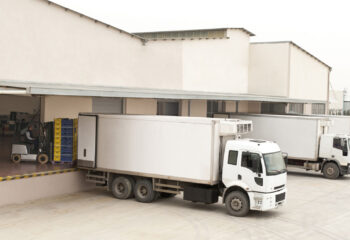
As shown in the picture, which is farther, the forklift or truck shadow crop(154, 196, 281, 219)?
the forklift

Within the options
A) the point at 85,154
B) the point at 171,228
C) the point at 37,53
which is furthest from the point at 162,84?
the point at 171,228

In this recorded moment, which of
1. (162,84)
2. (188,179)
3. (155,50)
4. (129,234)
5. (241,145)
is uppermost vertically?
(155,50)

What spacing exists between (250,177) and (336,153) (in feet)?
34.1

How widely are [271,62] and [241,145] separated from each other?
23.9 metres

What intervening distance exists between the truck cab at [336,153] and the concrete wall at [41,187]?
11.7 meters

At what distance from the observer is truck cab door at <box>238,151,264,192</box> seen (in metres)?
14.5

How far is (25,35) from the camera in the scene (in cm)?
1984

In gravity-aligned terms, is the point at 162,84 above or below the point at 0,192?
above

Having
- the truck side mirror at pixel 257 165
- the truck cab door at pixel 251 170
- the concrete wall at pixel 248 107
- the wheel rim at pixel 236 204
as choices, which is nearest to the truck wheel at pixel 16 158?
the wheel rim at pixel 236 204

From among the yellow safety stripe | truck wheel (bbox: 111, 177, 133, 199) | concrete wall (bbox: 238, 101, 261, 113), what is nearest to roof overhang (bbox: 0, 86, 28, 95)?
the yellow safety stripe

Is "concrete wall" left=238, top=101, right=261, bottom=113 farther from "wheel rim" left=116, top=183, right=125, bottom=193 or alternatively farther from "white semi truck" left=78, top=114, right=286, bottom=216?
"wheel rim" left=116, top=183, right=125, bottom=193

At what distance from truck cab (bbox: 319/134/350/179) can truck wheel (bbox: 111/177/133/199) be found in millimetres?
11154

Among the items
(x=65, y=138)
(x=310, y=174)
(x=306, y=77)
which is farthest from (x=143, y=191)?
(x=306, y=77)

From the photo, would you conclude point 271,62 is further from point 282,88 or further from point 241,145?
point 241,145
